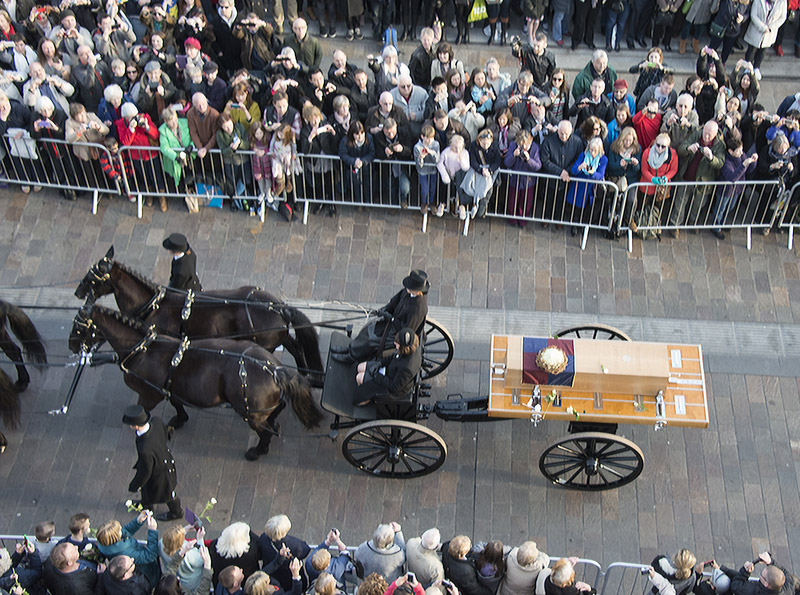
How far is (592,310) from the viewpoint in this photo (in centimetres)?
974

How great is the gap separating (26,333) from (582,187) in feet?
21.3

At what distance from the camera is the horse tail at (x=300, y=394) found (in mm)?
7559

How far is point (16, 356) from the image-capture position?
8.44m

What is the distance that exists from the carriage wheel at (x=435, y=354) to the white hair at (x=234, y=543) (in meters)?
2.80

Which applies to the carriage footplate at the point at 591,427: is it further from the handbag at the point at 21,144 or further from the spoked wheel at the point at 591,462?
the handbag at the point at 21,144

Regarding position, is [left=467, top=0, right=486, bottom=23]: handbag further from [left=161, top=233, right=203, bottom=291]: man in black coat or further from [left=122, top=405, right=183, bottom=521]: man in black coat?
[left=122, top=405, right=183, bottom=521]: man in black coat

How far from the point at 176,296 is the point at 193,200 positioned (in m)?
3.09

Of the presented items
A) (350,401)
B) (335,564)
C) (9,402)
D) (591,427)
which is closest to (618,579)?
(591,427)

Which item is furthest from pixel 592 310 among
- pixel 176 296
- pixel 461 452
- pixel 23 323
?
pixel 23 323

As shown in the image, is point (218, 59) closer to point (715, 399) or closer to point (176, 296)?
point (176, 296)

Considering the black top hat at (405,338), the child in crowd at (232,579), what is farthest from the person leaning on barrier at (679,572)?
the child in crowd at (232,579)

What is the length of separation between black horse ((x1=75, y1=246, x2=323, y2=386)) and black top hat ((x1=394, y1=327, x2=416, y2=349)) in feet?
4.27

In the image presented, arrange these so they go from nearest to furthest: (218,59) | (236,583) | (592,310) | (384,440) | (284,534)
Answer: (236,583) → (284,534) → (384,440) → (592,310) → (218,59)

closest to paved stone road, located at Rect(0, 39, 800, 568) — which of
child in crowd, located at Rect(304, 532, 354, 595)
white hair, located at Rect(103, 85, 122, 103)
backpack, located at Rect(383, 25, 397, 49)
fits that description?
child in crowd, located at Rect(304, 532, 354, 595)
